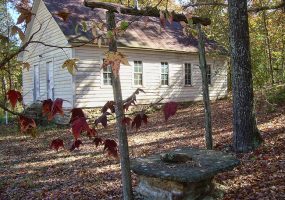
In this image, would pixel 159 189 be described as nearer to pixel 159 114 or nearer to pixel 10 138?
pixel 10 138

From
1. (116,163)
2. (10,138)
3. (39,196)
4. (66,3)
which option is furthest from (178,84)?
(39,196)

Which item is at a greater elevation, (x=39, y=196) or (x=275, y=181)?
(x=275, y=181)

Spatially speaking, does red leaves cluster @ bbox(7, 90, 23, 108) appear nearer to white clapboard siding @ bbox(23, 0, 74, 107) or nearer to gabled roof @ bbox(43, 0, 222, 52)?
white clapboard siding @ bbox(23, 0, 74, 107)

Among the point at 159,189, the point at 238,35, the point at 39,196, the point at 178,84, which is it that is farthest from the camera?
the point at 178,84

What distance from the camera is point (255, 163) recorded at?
718cm

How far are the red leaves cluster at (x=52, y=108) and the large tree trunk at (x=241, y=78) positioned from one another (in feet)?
20.0

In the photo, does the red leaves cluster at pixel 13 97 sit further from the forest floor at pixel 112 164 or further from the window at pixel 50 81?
the window at pixel 50 81

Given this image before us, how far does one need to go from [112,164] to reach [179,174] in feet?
13.8

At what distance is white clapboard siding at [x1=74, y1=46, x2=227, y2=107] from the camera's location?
1730 centimetres

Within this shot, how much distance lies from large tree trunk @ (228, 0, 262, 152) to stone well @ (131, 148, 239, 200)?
2520 millimetres

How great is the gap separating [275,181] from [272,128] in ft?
15.3

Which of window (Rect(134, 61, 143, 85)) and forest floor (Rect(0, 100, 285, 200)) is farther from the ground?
window (Rect(134, 61, 143, 85))

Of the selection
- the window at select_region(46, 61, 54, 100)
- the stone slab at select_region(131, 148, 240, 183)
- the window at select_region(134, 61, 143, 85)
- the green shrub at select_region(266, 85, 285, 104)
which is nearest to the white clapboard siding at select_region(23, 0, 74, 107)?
the window at select_region(46, 61, 54, 100)

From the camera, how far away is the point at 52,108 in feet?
8.17
